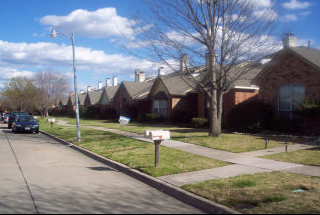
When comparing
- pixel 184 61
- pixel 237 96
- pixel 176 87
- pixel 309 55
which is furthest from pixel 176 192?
pixel 176 87

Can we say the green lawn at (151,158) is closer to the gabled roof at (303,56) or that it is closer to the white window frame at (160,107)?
the gabled roof at (303,56)

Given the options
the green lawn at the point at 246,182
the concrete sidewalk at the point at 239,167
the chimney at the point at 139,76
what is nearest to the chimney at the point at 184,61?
the green lawn at the point at 246,182

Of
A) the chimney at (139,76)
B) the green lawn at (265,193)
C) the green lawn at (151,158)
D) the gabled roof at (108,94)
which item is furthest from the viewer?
the chimney at (139,76)

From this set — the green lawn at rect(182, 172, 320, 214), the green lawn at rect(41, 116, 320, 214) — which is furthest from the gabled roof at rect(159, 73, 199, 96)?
the green lawn at rect(182, 172, 320, 214)

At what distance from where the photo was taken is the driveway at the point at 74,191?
18.3ft

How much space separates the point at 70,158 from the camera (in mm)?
11492

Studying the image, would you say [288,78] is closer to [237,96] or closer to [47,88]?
[237,96]

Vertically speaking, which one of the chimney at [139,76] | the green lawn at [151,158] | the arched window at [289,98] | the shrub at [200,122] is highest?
the chimney at [139,76]

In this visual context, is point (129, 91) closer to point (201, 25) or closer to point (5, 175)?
point (201, 25)

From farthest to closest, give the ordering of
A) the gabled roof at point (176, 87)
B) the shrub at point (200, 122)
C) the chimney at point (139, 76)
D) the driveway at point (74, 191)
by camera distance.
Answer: the chimney at point (139, 76) < the gabled roof at point (176, 87) < the shrub at point (200, 122) < the driveway at point (74, 191)

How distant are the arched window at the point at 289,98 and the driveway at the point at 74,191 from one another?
12.6m

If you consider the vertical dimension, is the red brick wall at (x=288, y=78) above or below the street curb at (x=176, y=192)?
above

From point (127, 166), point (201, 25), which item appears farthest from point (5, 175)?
point (201, 25)

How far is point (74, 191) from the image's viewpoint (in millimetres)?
6730
